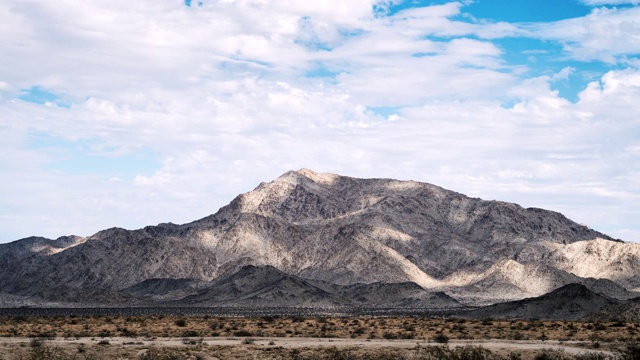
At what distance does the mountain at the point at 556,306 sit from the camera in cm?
13700

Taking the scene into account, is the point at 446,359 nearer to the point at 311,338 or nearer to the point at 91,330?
the point at 311,338

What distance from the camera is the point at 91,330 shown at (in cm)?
7100

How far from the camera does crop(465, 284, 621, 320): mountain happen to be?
137 meters

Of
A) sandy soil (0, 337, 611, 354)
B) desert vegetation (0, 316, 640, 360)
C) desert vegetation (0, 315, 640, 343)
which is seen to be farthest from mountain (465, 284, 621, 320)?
sandy soil (0, 337, 611, 354)

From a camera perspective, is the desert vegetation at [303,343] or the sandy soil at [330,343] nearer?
the desert vegetation at [303,343]

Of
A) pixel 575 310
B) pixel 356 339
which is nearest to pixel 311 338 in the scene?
pixel 356 339

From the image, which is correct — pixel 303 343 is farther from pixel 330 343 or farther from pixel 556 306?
pixel 556 306

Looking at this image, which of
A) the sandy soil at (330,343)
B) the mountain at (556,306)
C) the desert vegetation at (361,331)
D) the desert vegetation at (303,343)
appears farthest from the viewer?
the mountain at (556,306)

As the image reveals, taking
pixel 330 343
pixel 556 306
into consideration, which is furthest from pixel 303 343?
pixel 556 306

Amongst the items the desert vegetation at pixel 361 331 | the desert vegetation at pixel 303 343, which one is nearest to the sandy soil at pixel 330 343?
the desert vegetation at pixel 303 343

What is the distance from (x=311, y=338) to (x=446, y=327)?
17.7 metres

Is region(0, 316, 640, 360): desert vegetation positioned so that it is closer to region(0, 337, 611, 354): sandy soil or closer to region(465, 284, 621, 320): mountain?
region(0, 337, 611, 354): sandy soil

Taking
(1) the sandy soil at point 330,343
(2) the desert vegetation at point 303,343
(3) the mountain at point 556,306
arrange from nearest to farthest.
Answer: (2) the desert vegetation at point 303,343 < (1) the sandy soil at point 330,343 < (3) the mountain at point 556,306

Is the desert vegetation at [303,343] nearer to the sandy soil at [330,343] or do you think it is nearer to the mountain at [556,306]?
the sandy soil at [330,343]
